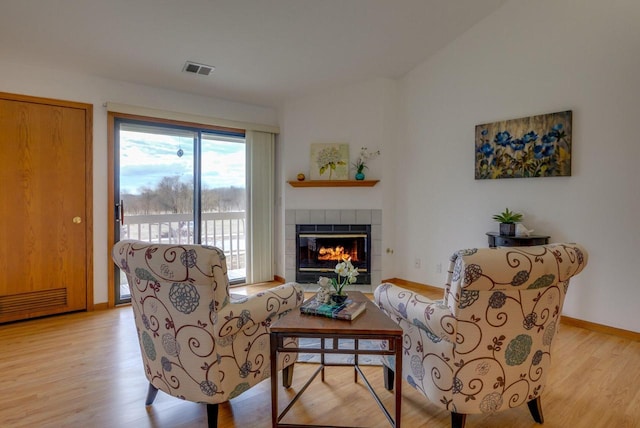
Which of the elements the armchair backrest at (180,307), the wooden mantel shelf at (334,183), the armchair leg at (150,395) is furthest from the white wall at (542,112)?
the armchair leg at (150,395)

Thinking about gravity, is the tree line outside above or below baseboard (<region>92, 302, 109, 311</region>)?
above

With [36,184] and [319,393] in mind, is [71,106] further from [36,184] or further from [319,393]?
[319,393]

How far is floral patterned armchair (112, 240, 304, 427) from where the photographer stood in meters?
1.55

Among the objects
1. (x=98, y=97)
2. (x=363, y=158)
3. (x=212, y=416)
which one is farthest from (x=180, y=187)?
(x=212, y=416)

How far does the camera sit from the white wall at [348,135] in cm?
436

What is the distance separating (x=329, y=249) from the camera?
4.48 metres

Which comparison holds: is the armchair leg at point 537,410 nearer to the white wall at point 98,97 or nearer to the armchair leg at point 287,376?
the armchair leg at point 287,376

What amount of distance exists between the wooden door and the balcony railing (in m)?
0.49

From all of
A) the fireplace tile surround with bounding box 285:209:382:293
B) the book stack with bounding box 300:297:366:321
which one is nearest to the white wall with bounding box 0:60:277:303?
the fireplace tile surround with bounding box 285:209:382:293

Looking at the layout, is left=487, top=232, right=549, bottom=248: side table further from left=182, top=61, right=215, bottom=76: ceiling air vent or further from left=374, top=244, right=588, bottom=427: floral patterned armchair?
left=182, top=61, right=215, bottom=76: ceiling air vent

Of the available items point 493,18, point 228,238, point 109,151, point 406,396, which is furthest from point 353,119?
point 406,396

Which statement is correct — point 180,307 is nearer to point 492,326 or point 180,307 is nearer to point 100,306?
point 492,326

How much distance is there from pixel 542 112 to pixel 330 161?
7.43 ft

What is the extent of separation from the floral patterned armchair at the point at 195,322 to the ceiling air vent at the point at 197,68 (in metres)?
2.33
